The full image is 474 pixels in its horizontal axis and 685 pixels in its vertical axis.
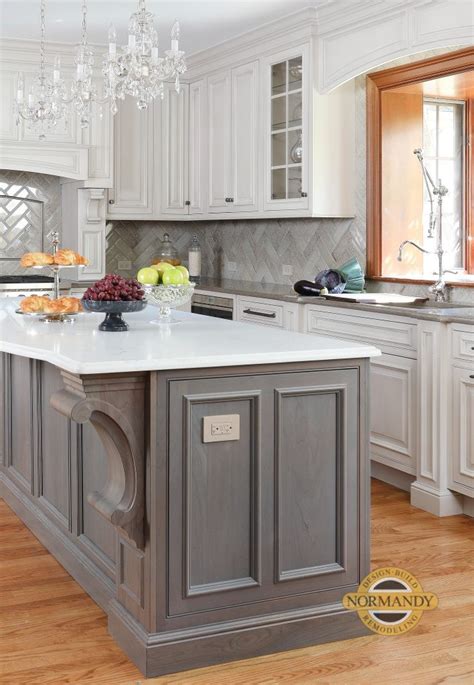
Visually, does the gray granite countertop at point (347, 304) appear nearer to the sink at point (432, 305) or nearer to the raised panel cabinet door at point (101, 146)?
the sink at point (432, 305)

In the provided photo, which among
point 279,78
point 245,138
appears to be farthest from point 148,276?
point 245,138

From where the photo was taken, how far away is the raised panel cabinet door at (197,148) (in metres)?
6.84

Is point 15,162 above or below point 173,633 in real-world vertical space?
above


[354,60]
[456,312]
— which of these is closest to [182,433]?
[456,312]

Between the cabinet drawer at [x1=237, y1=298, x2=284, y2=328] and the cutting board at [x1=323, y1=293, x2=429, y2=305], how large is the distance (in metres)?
0.44

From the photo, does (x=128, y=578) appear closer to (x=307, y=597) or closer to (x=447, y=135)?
(x=307, y=597)

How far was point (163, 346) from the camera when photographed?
113 inches

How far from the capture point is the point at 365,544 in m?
2.92

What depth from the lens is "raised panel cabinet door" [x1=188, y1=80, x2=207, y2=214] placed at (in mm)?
6840

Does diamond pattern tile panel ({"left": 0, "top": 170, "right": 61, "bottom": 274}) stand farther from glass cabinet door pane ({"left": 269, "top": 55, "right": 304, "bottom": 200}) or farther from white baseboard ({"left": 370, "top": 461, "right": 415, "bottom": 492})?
white baseboard ({"left": 370, "top": 461, "right": 415, "bottom": 492})

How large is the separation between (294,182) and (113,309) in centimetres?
267

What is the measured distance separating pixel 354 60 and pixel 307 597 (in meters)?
3.36

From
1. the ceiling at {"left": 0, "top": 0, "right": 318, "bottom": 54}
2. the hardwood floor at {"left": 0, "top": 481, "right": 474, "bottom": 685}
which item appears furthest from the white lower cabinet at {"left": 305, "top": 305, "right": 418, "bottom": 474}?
the ceiling at {"left": 0, "top": 0, "right": 318, "bottom": 54}

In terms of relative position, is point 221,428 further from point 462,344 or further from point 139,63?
point 462,344
